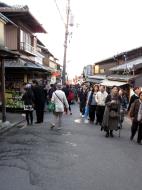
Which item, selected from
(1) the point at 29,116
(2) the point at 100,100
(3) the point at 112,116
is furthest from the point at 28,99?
(3) the point at 112,116

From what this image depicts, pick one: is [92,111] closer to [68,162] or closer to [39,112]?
[39,112]

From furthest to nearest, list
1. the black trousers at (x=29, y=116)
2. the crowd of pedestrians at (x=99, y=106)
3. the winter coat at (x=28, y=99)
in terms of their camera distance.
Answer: the black trousers at (x=29, y=116) < the winter coat at (x=28, y=99) < the crowd of pedestrians at (x=99, y=106)

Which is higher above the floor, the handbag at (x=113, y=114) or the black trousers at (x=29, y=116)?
the handbag at (x=113, y=114)

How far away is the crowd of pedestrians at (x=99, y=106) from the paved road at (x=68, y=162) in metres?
0.61

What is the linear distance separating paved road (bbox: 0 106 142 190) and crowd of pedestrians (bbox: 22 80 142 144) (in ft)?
1.99

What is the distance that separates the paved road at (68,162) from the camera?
6.75 m

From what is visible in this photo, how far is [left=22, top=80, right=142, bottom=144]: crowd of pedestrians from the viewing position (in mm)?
12367

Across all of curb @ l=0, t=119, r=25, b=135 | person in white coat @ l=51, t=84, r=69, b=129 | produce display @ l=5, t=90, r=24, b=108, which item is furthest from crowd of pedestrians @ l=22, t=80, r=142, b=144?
produce display @ l=5, t=90, r=24, b=108

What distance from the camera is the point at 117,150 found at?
1034cm

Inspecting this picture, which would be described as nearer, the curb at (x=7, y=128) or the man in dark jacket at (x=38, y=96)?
the curb at (x=7, y=128)

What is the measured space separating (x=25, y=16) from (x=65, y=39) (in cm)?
1333

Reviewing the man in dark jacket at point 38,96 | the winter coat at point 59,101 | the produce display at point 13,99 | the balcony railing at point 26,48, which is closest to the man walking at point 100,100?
the man in dark jacket at point 38,96

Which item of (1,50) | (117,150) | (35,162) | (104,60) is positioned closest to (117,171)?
(35,162)

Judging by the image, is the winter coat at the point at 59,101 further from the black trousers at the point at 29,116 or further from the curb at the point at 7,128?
the curb at the point at 7,128
